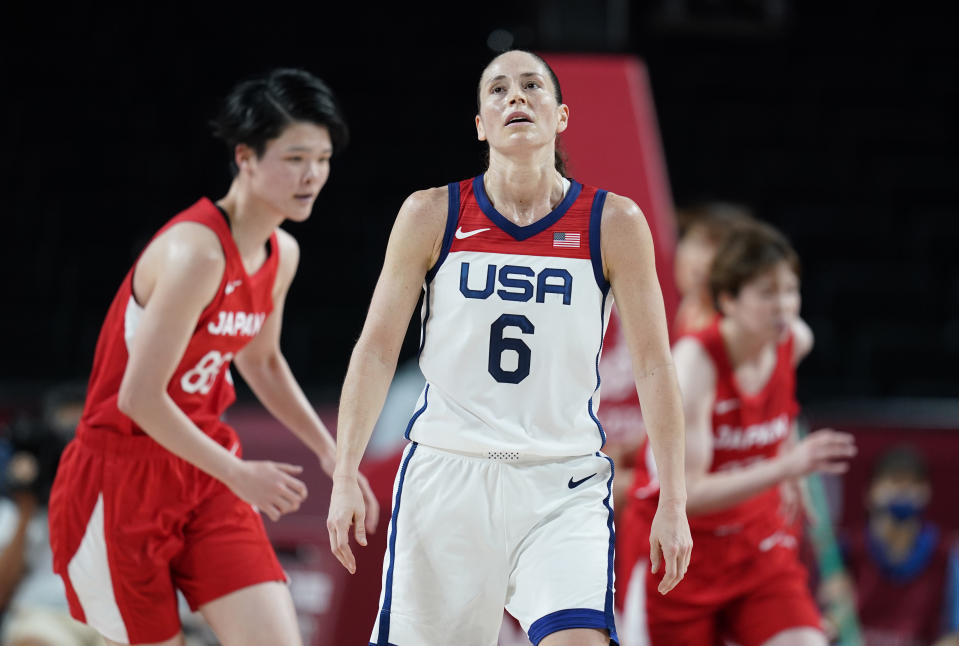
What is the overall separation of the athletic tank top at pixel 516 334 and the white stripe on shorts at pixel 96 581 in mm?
1016

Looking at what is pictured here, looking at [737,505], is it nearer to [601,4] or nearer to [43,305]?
[601,4]

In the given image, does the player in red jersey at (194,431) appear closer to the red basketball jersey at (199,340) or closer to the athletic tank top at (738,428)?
the red basketball jersey at (199,340)

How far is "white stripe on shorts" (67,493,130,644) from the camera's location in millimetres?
3277

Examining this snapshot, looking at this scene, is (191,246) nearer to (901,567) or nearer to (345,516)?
(345,516)

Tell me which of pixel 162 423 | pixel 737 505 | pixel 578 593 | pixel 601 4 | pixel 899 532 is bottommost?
pixel 899 532

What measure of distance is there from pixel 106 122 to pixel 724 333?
24.4 feet

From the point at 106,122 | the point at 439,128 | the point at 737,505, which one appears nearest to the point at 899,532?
the point at 737,505

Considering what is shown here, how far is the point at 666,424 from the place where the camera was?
111 inches

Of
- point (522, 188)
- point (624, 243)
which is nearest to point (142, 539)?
point (522, 188)

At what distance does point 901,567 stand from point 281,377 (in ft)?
12.6

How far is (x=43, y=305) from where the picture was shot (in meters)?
9.14

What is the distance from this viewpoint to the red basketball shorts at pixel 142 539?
3273 mm

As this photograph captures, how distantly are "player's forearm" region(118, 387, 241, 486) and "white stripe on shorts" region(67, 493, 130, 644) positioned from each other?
12.1 inches

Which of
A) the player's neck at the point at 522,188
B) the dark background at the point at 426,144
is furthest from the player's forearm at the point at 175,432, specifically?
the dark background at the point at 426,144
